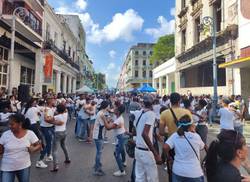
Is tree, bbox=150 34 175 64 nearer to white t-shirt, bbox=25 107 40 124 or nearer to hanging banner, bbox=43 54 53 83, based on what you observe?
hanging banner, bbox=43 54 53 83

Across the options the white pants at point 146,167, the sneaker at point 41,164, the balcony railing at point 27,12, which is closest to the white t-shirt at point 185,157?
the white pants at point 146,167

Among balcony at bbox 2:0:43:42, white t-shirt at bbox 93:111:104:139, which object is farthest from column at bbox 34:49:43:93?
white t-shirt at bbox 93:111:104:139

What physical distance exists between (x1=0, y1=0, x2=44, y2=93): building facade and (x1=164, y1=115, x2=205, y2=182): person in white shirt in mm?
11576

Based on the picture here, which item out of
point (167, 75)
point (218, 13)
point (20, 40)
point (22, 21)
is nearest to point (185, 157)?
point (22, 21)

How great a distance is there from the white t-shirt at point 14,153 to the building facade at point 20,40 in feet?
33.0

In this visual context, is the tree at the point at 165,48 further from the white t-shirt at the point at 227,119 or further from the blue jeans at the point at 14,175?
the blue jeans at the point at 14,175

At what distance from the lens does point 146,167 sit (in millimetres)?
4215

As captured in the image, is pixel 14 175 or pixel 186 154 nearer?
pixel 186 154

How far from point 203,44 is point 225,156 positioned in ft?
71.5

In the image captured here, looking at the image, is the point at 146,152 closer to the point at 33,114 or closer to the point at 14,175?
the point at 14,175

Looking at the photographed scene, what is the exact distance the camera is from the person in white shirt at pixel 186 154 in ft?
10.7

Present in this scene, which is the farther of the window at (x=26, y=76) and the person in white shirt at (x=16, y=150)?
the window at (x=26, y=76)

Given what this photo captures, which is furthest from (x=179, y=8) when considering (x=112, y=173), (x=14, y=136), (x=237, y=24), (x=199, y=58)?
(x=14, y=136)

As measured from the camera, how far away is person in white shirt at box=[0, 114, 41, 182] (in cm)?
389
